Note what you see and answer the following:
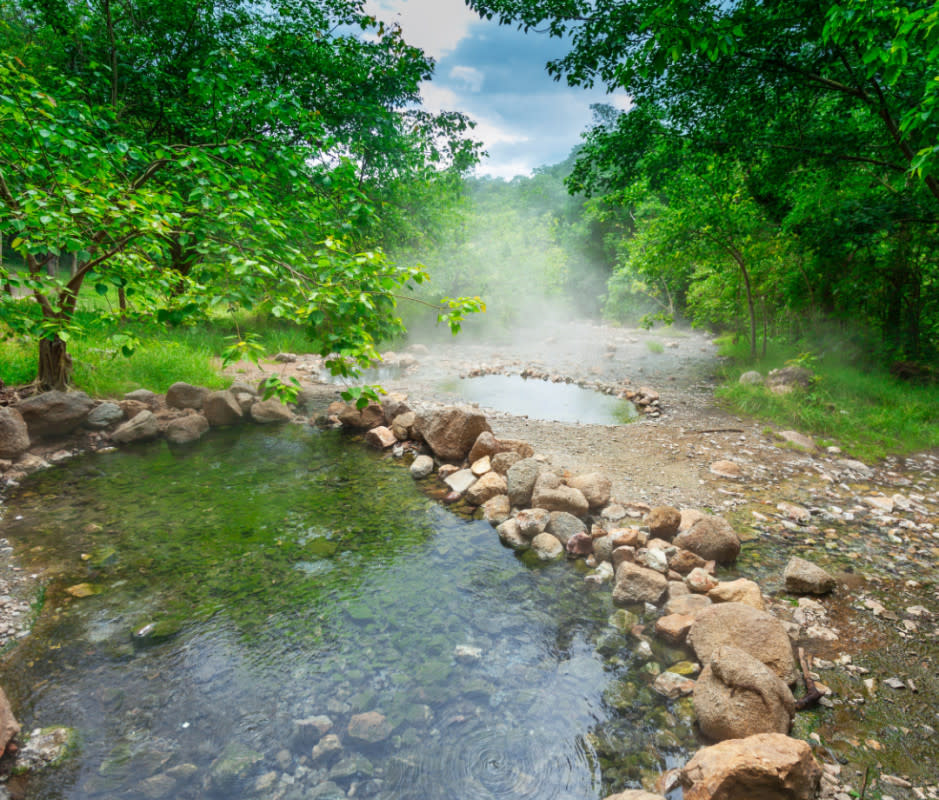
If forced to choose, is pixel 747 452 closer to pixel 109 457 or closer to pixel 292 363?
pixel 109 457

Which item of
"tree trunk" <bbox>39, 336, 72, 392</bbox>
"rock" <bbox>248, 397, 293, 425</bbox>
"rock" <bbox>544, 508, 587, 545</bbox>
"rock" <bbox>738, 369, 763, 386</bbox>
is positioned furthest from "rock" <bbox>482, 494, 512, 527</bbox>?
"rock" <bbox>738, 369, 763, 386</bbox>

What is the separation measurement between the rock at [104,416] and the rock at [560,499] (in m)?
7.21

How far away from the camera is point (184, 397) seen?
8617 mm

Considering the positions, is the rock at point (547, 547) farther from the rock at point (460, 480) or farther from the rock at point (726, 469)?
the rock at point (726, 469)

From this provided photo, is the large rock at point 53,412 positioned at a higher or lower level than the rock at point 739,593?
higher

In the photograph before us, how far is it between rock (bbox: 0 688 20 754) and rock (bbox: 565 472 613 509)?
4.76 meters

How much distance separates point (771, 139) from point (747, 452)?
558cm

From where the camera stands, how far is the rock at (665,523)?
453 cm

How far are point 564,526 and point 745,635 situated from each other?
1915 mm

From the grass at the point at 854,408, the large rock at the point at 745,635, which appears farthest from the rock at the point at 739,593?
the grass at the point at 854,408

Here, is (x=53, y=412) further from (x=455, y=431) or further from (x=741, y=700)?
(x=741, y=700)

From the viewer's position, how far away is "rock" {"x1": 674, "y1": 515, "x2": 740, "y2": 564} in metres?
4.20


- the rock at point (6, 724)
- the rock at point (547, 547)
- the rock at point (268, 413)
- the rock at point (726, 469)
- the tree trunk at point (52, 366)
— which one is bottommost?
the rock at point (547, 547)

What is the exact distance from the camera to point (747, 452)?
23.0 ft
